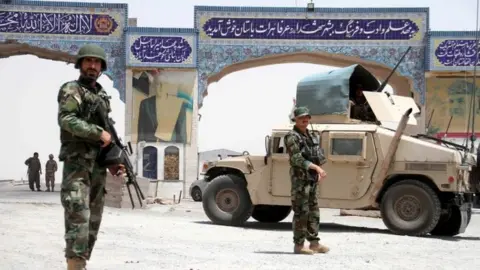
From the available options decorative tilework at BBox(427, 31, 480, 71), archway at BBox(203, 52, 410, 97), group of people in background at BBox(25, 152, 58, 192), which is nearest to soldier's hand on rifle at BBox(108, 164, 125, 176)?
archway at BBox(203, 52, 410, 97)

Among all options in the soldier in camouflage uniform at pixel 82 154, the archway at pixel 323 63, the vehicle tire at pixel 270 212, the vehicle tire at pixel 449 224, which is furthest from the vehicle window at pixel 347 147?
the archway at pixel 323 63

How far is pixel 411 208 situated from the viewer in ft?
36.2

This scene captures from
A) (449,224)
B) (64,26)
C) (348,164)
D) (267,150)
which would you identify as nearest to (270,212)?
(267,150)

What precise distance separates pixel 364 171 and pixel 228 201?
2.10 meters

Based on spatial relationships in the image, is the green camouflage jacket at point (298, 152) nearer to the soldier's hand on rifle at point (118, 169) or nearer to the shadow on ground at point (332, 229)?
the soldier's hand on rifle at point (118, 169)

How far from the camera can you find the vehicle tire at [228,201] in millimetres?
12086

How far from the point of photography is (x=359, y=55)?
79.6ft

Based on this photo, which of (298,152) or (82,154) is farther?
(298,152)

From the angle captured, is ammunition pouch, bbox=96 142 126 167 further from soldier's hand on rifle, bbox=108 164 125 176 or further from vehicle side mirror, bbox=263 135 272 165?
vehicle side mirror, bbox=263 135 272 165

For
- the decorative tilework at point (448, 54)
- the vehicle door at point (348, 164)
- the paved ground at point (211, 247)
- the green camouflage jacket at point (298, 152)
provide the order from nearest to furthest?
the paved ground at point (211, 247), the green camouflage jacket at point (298, 152), the vehicle door at point (348, 164), the decorative tilework at point (448, 54)

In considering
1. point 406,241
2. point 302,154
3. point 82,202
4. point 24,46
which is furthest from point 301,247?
point 24,46

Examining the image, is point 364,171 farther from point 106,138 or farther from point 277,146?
point 106,138

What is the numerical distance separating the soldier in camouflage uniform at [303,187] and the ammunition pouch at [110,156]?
306cm

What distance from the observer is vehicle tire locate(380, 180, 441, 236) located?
10.9m
